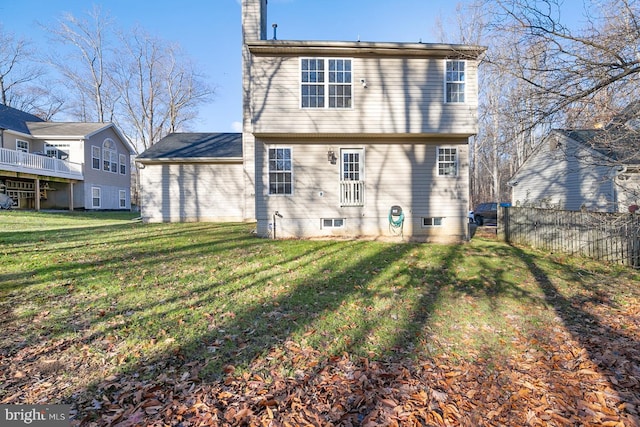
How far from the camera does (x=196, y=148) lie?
16.9m

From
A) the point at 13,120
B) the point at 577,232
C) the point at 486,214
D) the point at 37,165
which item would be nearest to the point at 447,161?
the point at 577,232

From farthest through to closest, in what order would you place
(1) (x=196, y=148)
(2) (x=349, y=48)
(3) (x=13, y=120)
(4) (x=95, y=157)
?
(4) (x=95, y=157) < (3) (x=13, y=120) < (1) (x=196, y=148) < (2) (x=349, y=48)

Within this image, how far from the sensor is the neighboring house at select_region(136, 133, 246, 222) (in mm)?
15453

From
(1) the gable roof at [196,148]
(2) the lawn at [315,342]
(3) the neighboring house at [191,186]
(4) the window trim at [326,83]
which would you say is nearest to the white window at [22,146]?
(1) the gable roof at [196,148]

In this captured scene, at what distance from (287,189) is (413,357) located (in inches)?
310

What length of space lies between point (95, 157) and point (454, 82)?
26.2 m

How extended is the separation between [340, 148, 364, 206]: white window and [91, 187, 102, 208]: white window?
22474 millimetres

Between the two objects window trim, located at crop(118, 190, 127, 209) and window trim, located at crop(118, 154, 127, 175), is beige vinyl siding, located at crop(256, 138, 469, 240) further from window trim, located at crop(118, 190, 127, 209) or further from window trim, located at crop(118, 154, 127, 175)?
window trim, located at crop(118, 154, 127, 175)

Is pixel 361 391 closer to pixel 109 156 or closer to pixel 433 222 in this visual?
pixel 433 222

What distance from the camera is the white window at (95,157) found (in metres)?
23.1

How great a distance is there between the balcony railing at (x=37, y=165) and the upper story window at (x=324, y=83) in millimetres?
19332

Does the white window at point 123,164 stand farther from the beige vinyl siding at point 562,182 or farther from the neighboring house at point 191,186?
the beige vinyl siding at point 562,182

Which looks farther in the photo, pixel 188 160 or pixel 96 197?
pixel 96 197

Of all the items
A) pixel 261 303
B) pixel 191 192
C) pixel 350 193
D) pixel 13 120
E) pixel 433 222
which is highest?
pixel 13 120
